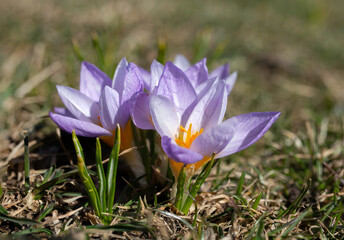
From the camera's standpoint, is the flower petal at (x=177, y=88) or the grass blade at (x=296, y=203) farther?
the grass blade at (x=296, y=203)

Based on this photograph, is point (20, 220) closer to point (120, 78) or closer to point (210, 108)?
point (120, 78)

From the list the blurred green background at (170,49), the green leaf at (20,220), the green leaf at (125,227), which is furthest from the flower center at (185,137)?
the blurred green background at (170,49)

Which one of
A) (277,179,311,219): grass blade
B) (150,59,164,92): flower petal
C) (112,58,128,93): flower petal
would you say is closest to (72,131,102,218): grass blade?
(112,58,128,93): flower petal

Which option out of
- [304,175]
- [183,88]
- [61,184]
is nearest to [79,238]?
[61,184]

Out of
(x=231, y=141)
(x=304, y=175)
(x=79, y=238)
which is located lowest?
(x=304, y=175)

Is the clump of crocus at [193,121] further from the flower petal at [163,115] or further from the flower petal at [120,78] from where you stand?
the flower petal at [120,78]

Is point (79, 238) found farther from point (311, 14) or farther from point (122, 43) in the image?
point (311, 14)

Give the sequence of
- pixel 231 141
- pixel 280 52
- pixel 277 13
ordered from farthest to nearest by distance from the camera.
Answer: pixel 277 13 → pixel 280 52 → pixel 231 141
